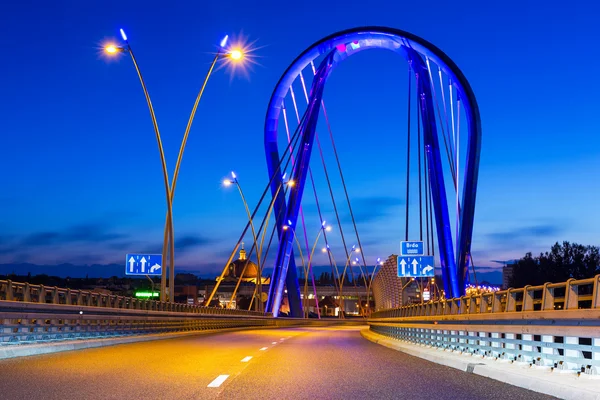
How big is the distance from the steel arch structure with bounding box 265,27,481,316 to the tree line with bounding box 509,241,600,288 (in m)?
66.8

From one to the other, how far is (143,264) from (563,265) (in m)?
105

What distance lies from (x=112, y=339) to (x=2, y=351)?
24.3ft

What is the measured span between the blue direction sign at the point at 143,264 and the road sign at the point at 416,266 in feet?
38.1

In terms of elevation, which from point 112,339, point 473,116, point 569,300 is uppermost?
point 473,116

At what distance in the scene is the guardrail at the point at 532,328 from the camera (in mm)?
10289

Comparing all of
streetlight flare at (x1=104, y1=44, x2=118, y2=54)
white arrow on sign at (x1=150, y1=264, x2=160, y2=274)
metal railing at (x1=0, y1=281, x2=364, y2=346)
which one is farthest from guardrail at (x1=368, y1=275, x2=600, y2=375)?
white arrow on sign at (x1=150, y1=264, x2=160, y2=274)

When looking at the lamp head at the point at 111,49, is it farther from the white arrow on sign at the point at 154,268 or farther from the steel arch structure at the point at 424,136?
the steel arch structure at the point at 424,136

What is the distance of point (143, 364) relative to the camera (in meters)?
14.4

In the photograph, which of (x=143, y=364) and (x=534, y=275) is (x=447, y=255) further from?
(x=534, y=275)

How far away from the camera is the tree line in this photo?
5012 inches

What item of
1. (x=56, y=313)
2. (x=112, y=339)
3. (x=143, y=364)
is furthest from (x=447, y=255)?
(x=143, y=364)

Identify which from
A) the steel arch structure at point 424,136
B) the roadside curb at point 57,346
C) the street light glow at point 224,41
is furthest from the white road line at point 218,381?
the steel arch structure at point 424,136

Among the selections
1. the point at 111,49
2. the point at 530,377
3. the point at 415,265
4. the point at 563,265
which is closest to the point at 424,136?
the point at 415,265

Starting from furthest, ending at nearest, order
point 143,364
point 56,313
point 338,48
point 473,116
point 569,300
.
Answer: point 338,48 → point 473,116 → point 56,313 → point 143,364 → point 569,300
